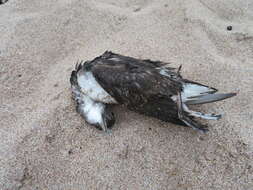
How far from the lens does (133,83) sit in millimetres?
1592

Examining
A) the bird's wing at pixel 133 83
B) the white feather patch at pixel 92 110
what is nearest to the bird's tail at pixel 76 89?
the white feather patch at pixel 92 110

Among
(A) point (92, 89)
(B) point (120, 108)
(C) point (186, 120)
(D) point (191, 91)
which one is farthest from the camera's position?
(B) point (120, 108)

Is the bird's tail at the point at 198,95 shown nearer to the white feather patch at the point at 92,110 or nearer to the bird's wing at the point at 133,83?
the bird's wing at the point at 133,83

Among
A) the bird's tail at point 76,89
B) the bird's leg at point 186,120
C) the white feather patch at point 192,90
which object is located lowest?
the bird's leg at point 186,120

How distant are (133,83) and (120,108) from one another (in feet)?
1.13

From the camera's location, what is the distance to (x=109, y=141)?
1.73m

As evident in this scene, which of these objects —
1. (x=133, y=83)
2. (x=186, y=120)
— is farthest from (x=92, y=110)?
(x=186, y=120)

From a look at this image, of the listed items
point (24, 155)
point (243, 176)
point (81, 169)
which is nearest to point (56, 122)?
point (24, 155)

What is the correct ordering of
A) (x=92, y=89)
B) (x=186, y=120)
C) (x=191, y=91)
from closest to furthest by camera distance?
(x=186, y=120) → (x=191, y=91) → (x=92, y=89)

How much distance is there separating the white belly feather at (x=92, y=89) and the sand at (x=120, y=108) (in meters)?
0.18

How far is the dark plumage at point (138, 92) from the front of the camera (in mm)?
1572

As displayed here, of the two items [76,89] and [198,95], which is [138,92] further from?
[76,89]

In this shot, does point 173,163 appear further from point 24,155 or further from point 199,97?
point 24,155

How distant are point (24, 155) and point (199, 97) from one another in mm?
1310
